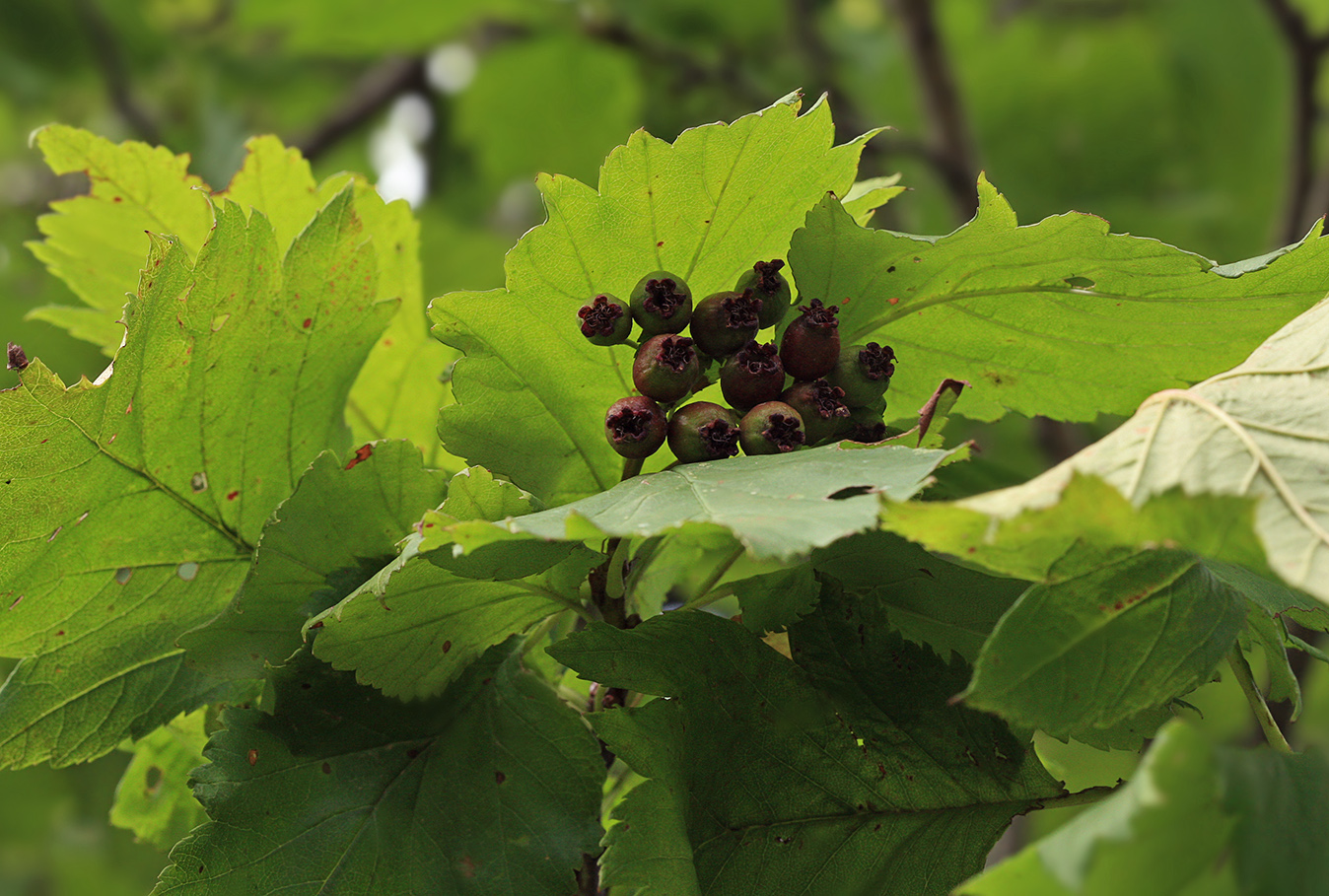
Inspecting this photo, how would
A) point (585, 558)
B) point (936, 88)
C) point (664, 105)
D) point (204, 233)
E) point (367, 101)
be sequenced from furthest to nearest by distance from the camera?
point (367, 101) → point (664, 105) → point (936, 88) → point (204, 233) → point (585, 558)

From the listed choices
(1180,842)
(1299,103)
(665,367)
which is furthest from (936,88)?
(1180,842)

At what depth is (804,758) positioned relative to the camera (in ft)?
2.32

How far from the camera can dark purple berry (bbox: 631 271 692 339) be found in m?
0.71

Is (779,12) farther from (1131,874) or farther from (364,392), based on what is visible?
(1131,874)

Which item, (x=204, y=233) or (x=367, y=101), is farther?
(x=367, y=101)

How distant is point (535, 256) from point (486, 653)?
10.2 inches

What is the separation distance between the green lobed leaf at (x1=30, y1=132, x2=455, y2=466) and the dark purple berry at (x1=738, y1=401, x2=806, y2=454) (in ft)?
1.13

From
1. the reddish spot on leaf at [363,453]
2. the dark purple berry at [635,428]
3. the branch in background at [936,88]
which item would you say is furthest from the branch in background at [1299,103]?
the reddish spot on leaf at [363,453]

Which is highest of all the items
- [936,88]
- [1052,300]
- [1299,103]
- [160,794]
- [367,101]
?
[1052,300]

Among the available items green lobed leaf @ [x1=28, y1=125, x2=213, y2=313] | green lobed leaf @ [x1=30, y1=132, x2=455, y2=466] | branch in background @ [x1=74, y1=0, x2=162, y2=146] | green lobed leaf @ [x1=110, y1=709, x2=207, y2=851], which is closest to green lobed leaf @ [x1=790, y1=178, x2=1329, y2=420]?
green lobed leaf @ [x1=30, y1=132, x2=455, y2=466]

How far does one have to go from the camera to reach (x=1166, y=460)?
574mm

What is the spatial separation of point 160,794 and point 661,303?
665 millimetres

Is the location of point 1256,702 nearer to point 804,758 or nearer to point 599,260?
point 804,758

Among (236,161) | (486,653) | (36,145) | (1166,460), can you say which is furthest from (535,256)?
(236,161)
